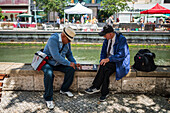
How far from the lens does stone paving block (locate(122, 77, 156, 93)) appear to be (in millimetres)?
4020

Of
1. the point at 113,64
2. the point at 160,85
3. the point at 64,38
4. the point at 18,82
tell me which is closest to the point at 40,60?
the point at 64,38

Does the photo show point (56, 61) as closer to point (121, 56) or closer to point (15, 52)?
point (121, 56)

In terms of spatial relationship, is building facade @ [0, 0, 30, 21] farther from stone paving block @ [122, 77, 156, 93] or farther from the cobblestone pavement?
stone paving block @ [122, 77, 156, 93]

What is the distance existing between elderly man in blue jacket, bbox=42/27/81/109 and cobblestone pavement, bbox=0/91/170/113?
19cm

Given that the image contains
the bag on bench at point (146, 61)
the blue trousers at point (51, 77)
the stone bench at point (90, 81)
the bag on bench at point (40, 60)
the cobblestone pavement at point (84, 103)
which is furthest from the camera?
the stone bench at point (90, 81)

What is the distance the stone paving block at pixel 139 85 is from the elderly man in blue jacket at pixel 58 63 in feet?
3.70

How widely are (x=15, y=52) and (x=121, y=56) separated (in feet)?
33.0

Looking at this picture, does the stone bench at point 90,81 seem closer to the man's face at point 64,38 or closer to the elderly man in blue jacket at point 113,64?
the elderly man in blue jacket at point 113,64

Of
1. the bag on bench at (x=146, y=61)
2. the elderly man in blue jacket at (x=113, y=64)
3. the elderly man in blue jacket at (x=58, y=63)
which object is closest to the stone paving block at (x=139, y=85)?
the bag on bench at (x=146, y=61)

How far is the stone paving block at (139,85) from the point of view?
158 inches

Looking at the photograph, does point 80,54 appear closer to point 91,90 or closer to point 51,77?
point 91,90

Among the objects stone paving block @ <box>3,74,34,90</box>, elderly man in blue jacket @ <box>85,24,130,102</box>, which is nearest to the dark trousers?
elderly man in blue jacket @ <box>85,24,130,102</box>

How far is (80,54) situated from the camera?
1172 cm

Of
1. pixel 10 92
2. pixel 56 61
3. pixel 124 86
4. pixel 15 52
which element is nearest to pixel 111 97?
pixel 124 86
